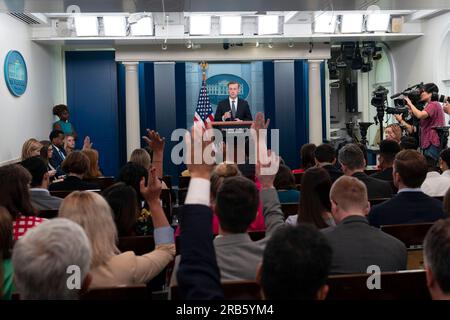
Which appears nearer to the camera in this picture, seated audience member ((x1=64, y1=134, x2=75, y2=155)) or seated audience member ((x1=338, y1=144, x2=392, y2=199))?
seated audience member ((x1=338, y1=144, x2=392, y2=199))

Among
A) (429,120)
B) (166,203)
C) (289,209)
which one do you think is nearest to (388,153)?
(289,209)

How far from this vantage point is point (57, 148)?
8.10m

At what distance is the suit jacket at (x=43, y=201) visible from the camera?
4180 millimetres

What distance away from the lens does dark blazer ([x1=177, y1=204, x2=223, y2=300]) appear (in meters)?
1.60

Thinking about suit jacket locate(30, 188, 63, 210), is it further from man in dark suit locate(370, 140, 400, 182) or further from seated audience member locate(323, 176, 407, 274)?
man in dark suit locate(370, 140, 400, 182)

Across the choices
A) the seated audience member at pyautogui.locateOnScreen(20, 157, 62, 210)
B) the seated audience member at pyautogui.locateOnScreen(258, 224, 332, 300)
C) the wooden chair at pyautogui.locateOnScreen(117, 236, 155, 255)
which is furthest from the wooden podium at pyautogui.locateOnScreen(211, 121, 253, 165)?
the seated audience member at pyautogui.locateOnScreen(258, 224, 332, 300)

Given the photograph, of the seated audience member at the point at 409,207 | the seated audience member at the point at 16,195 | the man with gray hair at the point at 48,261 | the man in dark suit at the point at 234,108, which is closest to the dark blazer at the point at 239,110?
the man in dark suit at the point at 234,108

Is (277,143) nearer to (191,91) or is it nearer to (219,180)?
(191,91)

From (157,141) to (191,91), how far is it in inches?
337

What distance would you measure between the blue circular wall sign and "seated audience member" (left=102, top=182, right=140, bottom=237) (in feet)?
19.7

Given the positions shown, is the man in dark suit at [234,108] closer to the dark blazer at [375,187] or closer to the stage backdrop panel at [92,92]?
the stage backdrop panel at [92,92]

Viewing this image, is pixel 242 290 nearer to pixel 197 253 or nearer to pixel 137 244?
pixel 197 253
